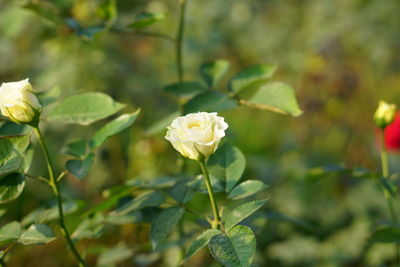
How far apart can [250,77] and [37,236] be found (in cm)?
47

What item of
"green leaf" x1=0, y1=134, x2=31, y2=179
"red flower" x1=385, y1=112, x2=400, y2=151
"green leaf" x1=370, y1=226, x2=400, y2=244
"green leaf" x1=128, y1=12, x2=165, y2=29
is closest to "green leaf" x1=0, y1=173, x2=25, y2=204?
"green leaf" x1=0, y1=134, x2=31, y2=179

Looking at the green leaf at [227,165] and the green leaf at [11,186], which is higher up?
the green leaf at [11,186]

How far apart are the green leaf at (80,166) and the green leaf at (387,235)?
476mm

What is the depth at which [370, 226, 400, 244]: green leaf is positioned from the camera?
2.65 feet

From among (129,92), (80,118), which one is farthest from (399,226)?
(129,92)

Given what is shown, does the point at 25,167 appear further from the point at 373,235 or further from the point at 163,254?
the point at 163,254

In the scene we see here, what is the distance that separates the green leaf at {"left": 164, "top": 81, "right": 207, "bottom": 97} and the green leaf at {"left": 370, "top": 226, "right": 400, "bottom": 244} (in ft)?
1.27

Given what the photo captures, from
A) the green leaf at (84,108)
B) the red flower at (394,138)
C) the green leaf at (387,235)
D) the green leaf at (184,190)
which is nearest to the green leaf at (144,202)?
the green leaf at (184,190)

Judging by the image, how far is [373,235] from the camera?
0.83 meters

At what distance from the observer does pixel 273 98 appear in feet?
2.72

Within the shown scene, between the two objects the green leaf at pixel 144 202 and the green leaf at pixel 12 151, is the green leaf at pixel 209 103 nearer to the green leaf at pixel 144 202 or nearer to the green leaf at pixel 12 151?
the green leaf at pixel 144 202

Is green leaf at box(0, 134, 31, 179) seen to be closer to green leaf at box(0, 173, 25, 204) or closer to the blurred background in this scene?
green leaf at box(0, 173, 25, 204)

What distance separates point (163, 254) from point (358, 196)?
736mm

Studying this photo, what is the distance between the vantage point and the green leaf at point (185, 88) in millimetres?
897
